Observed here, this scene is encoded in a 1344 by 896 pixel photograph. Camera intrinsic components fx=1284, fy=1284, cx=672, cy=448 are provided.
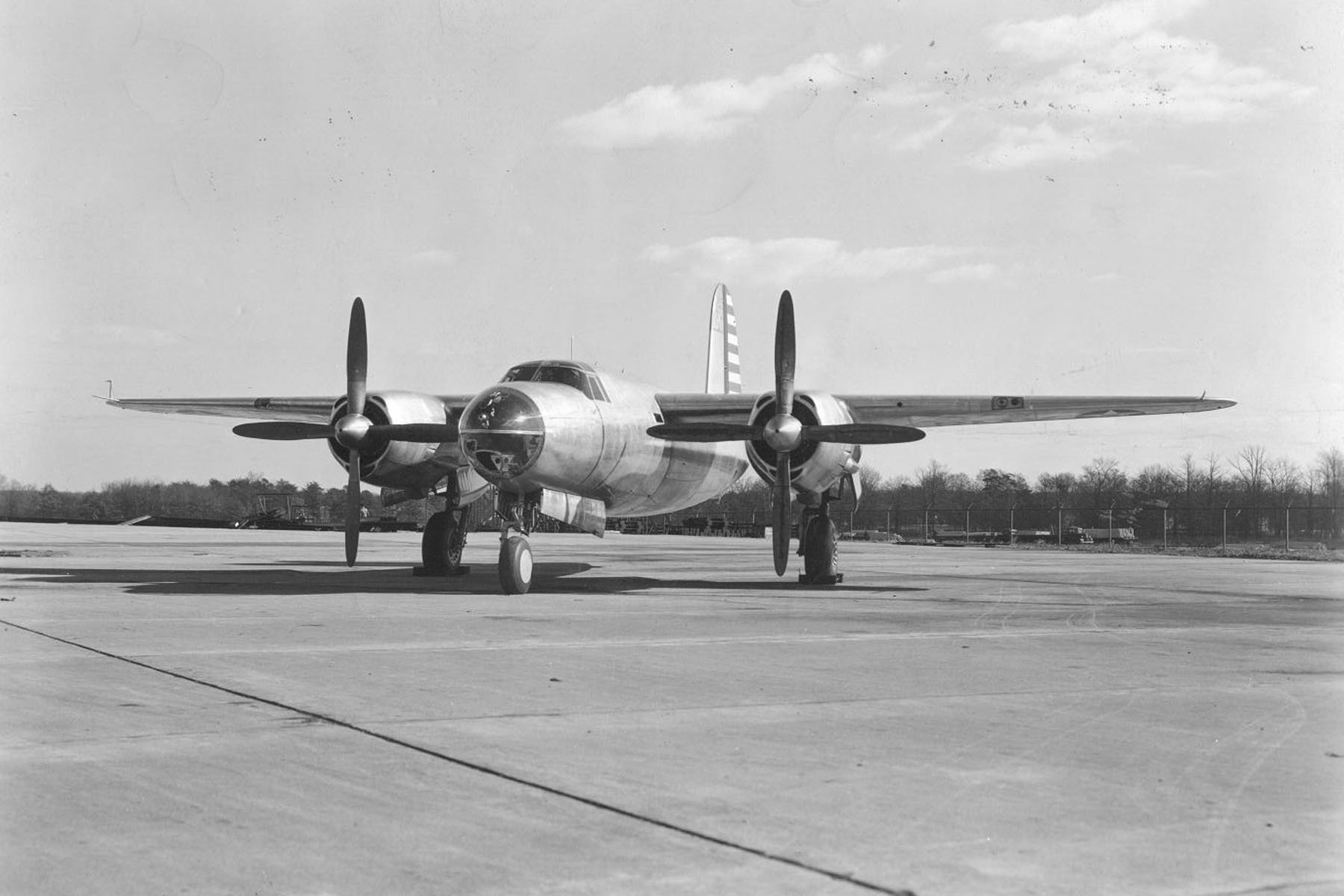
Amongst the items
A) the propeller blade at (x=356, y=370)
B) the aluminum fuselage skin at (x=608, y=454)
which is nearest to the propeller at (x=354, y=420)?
the propeller blade at (x=356, y=370)

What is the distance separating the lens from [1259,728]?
25.8 ft

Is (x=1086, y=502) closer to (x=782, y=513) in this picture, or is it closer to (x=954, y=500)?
(x=954, y=500)

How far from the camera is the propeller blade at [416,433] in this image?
2208 cm

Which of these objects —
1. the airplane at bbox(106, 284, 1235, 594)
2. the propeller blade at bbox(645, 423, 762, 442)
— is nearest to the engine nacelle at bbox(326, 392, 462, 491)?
the airplane at bbox(106, 284, 1235, 594)

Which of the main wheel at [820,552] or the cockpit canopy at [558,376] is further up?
the cockpit canopy at [558,376]

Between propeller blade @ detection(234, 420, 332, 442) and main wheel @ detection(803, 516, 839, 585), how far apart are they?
29.7 ft

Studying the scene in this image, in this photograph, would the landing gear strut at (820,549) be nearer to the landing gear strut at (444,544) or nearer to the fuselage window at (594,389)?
the fuselage window at (594,389)

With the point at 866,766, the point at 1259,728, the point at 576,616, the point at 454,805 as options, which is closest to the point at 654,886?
the point at 454,805

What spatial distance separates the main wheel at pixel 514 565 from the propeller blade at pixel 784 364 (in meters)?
5.17

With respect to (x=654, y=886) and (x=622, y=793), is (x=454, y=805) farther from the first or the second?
(x=654, y=886)

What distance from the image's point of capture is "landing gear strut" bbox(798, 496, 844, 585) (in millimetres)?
23969

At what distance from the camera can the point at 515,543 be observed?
19.6m

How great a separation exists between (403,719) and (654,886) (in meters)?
3.79

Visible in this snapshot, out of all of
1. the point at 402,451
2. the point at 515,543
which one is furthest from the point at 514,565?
the point at 402,451
